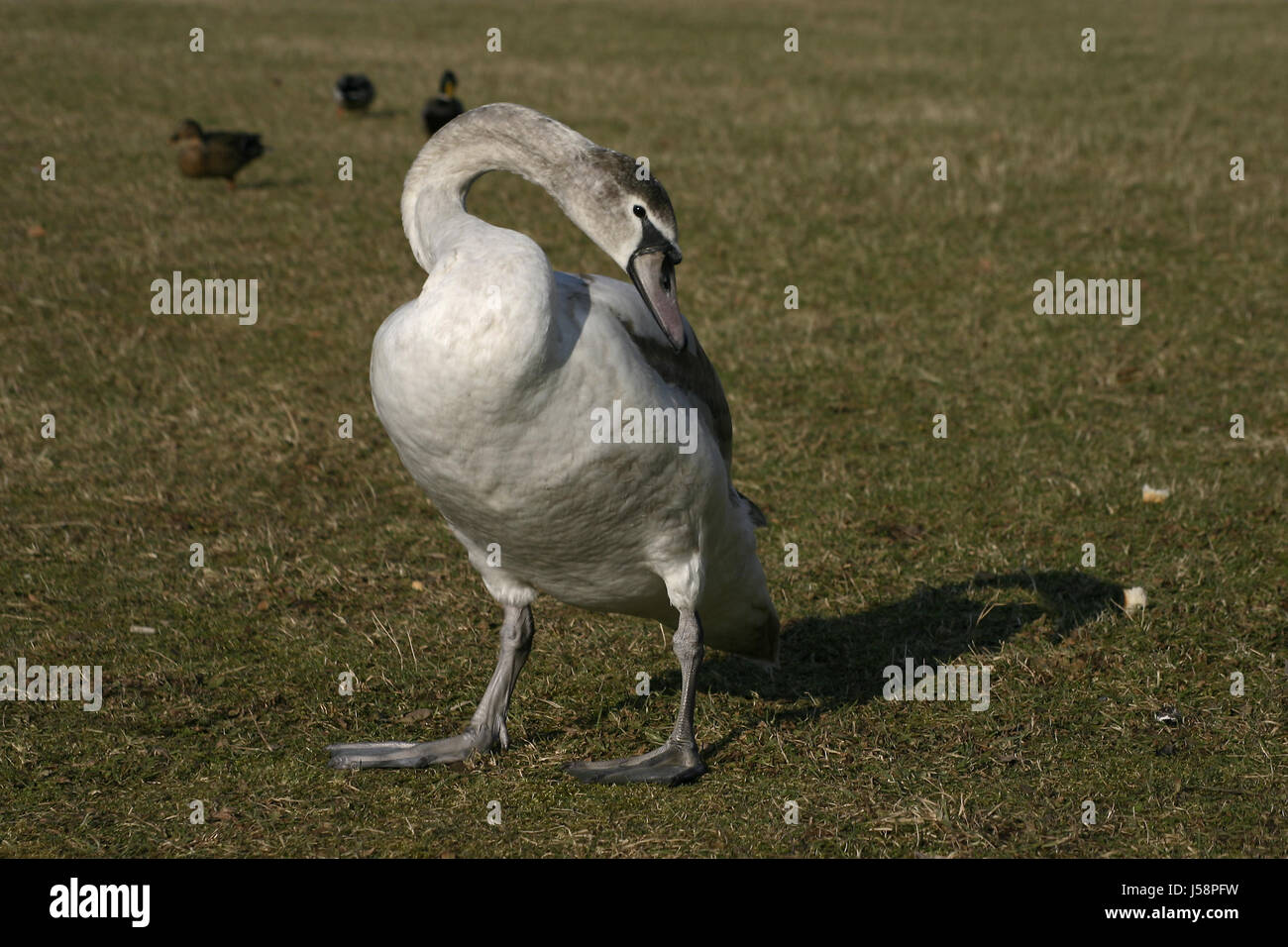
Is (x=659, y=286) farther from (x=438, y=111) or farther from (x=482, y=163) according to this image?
(x=438, y=111)

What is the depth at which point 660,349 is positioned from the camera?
5375mm

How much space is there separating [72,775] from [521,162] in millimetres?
3118

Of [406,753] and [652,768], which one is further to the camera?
[406,753]

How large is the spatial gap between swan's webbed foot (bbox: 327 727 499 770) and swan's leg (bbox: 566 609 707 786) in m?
0.47

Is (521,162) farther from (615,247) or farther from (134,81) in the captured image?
(134,81)

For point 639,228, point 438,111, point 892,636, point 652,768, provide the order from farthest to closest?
point 438,111
point 892,636
point 652,768
point 639,228

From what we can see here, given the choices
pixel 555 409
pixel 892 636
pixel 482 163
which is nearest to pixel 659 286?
pixel 555 409

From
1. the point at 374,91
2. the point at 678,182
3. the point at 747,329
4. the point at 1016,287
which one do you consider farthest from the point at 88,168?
the point at 1016,287

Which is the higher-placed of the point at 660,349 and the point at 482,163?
the point at 482,163

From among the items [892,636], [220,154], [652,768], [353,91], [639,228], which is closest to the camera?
[639,228]

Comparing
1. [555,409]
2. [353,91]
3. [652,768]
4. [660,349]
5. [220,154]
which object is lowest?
[652,768]

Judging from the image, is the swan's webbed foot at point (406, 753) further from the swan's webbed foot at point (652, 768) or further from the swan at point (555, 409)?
the swan's webbed foot at point (652, 768)

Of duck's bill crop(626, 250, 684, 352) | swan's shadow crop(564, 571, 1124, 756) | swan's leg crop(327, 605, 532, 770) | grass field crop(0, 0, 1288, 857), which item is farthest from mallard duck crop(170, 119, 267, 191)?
duck's bill crop(626, 250, 684, 352)

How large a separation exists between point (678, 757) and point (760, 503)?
3288 mm
